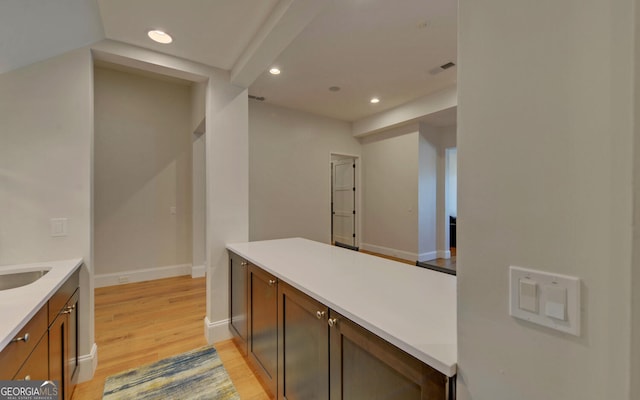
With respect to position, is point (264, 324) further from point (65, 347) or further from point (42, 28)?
point (42, 28)

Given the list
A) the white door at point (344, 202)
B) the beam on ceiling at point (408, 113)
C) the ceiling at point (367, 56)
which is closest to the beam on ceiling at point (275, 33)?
the ceiling at point (367, 56)

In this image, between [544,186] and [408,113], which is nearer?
[544,186]

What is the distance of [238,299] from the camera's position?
7.50 ft

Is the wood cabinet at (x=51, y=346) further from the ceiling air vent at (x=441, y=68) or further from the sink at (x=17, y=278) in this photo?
the ceiling air vent at (x=441, y=68)

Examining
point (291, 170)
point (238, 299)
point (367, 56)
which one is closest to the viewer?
point (238, 299)

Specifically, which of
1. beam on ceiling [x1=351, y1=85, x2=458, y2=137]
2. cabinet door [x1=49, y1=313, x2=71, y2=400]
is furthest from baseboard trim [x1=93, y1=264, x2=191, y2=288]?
beam on ceiling [x1=351, y1=85, x2=458, y2=137]

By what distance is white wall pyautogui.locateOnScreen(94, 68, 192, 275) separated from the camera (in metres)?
3.80

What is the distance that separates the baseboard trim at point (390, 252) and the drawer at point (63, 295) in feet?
16.5

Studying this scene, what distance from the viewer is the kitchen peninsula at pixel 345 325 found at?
0.87 m

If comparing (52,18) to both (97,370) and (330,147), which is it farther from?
(330,147)

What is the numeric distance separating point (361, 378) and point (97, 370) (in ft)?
7.36

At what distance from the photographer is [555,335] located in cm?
59

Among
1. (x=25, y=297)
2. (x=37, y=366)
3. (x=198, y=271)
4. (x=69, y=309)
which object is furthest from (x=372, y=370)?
(x=198, y=271)

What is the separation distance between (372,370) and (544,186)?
2.70 feet
